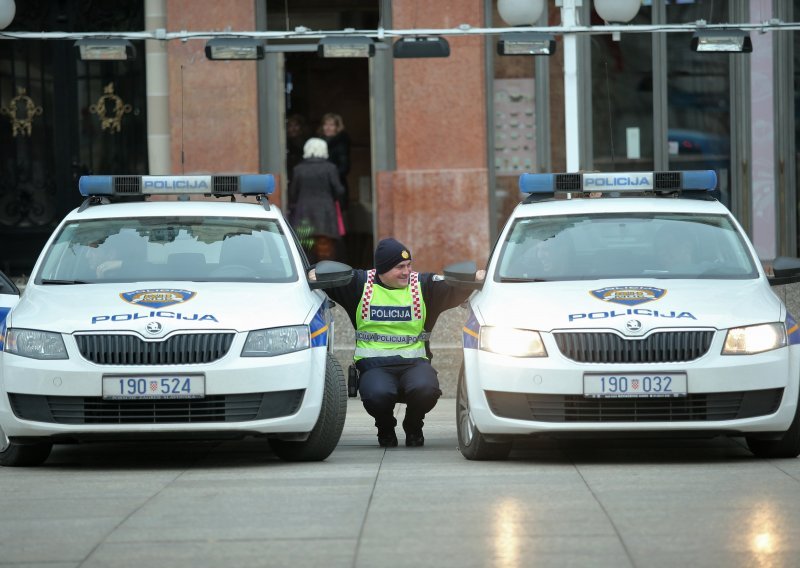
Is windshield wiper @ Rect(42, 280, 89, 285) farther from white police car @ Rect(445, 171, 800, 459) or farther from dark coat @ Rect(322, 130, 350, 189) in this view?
dark coat @ Rect(322, 130, 350, 189)

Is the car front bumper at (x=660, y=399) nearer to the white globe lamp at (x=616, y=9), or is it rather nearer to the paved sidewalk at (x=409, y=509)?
the paved sidewalk at (x=409, y=509)

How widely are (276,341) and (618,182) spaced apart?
2.82m

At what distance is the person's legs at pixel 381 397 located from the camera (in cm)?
1055

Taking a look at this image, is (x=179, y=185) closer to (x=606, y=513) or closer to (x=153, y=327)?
(x=153, y=327)

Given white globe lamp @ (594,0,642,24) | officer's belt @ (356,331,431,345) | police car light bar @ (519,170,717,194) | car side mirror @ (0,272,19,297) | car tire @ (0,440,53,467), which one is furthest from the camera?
white globe lamp @ (594,0,642,24)

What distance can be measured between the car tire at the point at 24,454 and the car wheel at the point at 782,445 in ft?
12.9

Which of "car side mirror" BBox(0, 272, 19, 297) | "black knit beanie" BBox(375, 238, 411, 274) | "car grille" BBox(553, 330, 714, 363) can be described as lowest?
"car grille" BBox(553, 330, 714, 363)

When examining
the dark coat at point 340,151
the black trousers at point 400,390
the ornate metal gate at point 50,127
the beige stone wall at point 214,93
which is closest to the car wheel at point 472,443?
the black trousers at point 400,390

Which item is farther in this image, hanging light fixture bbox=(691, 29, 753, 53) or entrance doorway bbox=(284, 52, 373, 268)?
entrance doorway bbox=(284, 52, 373, 268)

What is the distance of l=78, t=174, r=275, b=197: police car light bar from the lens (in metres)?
10.7

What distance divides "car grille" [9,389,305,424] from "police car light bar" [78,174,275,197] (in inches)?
75.4

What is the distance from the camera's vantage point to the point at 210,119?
19453 mm

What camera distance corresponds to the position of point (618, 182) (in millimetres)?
10875

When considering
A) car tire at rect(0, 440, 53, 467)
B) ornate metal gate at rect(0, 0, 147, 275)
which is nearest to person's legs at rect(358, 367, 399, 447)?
car tire at rect(0, 440, 53, 467)
